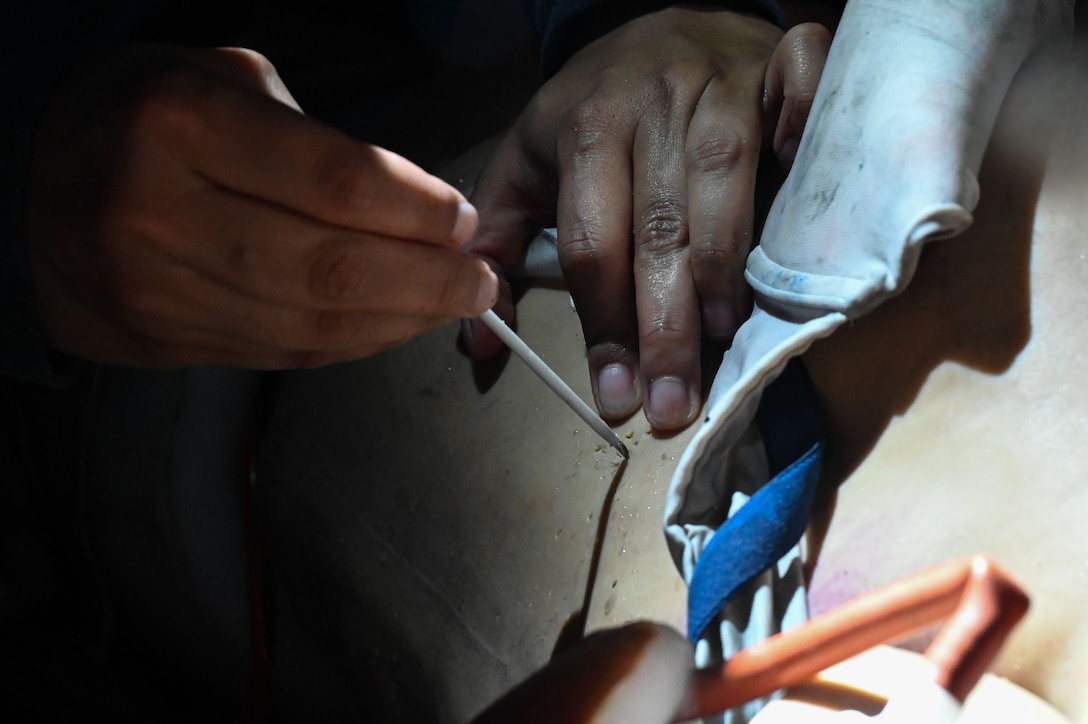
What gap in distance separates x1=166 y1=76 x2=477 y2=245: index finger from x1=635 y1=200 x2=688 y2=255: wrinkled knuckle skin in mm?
217

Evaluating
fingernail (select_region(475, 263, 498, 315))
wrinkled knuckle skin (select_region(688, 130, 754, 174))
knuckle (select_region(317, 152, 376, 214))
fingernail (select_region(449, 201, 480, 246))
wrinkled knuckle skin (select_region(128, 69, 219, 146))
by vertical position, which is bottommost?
fingernail (select_region(475, 263, 498, 315))

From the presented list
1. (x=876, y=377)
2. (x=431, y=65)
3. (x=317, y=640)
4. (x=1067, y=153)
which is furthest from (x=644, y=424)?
(x=431, y=65)

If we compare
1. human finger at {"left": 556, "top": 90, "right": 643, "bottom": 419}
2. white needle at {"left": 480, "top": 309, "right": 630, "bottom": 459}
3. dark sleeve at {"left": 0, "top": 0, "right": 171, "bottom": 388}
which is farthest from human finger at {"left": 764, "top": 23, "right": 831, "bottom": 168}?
dark sleeve at {"left": 0, "top": 0, "right": 171, "bottom": 388}

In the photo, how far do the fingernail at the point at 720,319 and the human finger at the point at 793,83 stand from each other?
11cm

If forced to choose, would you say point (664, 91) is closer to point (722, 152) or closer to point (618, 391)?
point (722, 152)

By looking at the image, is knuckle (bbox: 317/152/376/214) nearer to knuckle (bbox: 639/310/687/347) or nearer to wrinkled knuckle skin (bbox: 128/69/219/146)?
wrinkled knuckle skin (bbox: 128/69/219/146)

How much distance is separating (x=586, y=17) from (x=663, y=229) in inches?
10.7

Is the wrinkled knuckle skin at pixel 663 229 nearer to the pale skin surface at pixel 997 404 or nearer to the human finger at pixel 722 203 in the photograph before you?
the human finger at pixel 722 203

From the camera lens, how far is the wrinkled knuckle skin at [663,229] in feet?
1.91

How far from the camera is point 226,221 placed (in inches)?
16.7

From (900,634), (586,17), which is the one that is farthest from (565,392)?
(586,17)

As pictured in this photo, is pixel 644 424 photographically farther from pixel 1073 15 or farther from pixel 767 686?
pixel 1073 15

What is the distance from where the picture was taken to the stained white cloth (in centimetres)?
39

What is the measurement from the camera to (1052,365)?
0.39m
